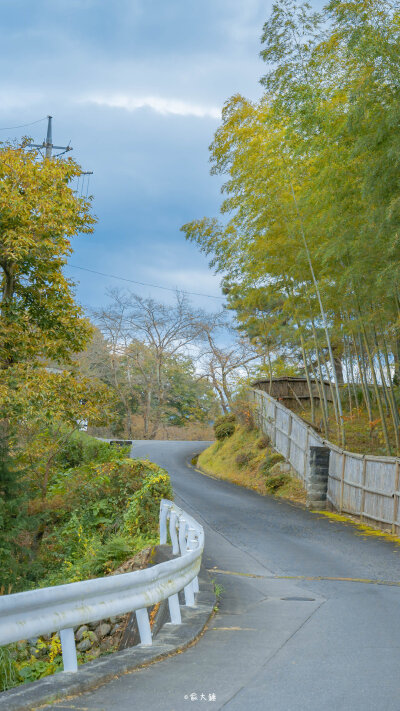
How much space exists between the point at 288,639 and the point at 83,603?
Result: 2184 mm

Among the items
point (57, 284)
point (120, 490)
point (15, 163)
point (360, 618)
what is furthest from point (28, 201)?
point (360, 618)

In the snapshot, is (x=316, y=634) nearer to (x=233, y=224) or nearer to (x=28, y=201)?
(x=28, y=201)

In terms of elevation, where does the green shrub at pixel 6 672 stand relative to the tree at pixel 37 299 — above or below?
below

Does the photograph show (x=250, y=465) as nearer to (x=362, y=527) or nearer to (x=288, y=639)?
(x=362, y=527)

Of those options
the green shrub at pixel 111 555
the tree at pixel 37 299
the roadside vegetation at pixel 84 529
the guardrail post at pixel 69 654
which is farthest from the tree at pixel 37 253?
the guardrail post at pixel 69 654

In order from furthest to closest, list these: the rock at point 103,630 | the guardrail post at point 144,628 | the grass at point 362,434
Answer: the grass at point 362,434 < the rock at point 103,630 < the guardrail post at point 144,628

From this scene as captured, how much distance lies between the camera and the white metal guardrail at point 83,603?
3.65 m

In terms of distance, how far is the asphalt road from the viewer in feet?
12.8

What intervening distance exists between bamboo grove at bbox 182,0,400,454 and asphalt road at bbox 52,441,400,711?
16.4 ft

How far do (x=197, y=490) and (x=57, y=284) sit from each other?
902 cm

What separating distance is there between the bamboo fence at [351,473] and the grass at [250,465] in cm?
55

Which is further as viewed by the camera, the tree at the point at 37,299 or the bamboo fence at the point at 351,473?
the bamboo fence at the point at 351,473

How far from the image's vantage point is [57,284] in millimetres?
→ 15133

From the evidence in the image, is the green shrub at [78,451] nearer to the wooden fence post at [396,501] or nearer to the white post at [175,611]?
the wooden fence post at [396,501]
